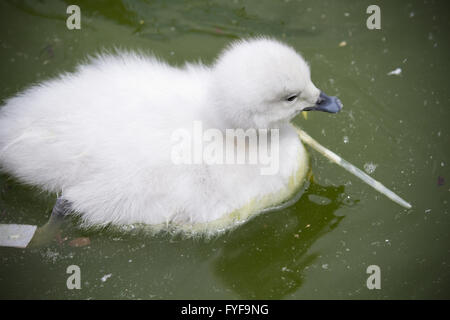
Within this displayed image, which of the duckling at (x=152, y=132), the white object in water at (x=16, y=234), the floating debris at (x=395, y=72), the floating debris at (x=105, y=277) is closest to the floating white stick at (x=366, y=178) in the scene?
the duckling at (x=152, y=132)

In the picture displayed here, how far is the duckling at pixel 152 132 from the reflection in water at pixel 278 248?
0.15m

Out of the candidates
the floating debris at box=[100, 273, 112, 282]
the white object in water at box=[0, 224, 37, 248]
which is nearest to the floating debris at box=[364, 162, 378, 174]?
the floating debris at box=[100, 273, 112, 282]

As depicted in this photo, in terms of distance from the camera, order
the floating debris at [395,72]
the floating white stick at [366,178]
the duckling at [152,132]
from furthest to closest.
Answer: the floating debris at [395,72], the floating white stick at [366,178], the duckling at [152,132]

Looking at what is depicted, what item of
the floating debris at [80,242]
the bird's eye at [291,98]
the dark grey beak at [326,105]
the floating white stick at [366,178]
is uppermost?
the dark grey beak at [326,105]

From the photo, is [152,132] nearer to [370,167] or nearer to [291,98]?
[291,98]

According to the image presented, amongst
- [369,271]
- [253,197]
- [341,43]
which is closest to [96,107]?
[253,197]

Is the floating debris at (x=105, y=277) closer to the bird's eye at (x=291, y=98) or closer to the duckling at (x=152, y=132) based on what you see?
the duckling at (x=152, y=132)

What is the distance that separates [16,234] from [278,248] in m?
1.06

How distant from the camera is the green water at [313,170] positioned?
1.92 m

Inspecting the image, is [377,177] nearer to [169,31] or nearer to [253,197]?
[253,197]

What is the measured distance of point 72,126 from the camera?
185 centimetres

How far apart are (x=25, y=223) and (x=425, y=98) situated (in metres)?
1.96

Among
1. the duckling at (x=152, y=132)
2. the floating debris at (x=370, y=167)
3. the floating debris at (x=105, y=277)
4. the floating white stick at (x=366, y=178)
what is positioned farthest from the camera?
the floating debris at (x=370, y=167)

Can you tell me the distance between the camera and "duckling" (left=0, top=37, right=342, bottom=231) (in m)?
1.76
